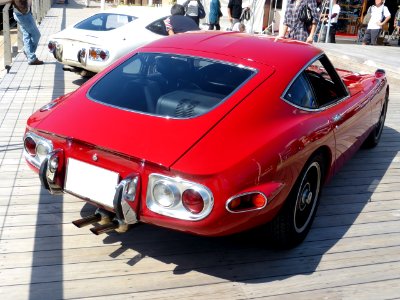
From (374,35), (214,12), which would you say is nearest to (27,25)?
(214,12)

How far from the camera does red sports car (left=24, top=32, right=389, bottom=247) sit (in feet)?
8.13

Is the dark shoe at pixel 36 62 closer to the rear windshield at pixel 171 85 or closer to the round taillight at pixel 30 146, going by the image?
the rear windshield at pixel 171 85

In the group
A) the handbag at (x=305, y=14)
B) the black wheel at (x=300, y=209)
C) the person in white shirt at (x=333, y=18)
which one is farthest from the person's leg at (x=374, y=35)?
the black wheel at (x=300, y=209)

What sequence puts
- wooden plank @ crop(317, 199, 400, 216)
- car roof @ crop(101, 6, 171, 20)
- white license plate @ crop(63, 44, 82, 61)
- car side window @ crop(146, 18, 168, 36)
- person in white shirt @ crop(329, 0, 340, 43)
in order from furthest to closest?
1. person in white shirt @ crop(329, 0, 340, 43)
2. car roof @ crop(101, 6, 171, 20)
3. car side window @ crop(146, 18, 168, 36)
4. white license plate @ crop(63, 44, 82, 61)
5. wooden plank @ crop(317, 199, 400, 216)

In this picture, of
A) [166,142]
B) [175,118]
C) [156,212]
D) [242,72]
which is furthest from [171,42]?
[156,212]

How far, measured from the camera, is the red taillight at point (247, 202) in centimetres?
246

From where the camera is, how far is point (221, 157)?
2516mm

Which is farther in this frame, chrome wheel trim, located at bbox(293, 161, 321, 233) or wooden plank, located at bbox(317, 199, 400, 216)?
wooden plank, located at bbox(317, 199, 400, 216)

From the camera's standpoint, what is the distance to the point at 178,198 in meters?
2.45

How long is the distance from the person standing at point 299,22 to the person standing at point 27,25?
15.2 feet

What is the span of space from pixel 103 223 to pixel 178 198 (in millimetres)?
648

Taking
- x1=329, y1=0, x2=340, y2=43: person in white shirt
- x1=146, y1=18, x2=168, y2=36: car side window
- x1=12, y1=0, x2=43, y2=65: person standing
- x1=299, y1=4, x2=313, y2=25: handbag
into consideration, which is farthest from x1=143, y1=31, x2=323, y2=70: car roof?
x1=329, y1=0, x2=340, y2=43: person in white shirt

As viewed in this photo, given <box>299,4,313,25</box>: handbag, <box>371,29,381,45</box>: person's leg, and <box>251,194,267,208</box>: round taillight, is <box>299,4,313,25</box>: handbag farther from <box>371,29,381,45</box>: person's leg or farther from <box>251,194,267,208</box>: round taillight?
<box>371,29,381,45</box>: person's leg

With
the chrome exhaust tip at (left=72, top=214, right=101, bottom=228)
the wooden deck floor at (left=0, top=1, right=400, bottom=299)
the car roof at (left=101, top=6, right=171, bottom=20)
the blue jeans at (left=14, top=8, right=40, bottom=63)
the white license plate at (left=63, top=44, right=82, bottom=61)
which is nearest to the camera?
the wooden deck floor at (left=0, top=1, right=400, bottom=299)
